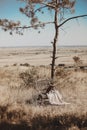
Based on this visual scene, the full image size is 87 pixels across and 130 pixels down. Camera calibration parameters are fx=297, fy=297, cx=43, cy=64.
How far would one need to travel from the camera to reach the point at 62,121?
9711 millimetres

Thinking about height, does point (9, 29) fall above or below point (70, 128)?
above

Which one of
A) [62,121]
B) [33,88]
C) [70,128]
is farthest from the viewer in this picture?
[33,88]

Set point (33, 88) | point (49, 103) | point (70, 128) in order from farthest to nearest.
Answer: point (33, 88) → point (49, 103) → point (70, 128)

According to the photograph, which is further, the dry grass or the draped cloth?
the draped cloth

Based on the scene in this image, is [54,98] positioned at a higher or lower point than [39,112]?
lower

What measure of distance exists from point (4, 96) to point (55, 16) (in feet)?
14.3

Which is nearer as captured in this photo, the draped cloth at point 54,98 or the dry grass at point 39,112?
the dry grass at point 39,112

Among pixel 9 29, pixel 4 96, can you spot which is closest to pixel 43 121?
pixel 4 96

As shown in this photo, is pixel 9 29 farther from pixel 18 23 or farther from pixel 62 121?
pixel 62 121

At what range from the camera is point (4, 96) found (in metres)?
13.6

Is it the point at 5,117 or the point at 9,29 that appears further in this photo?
the point at 9,29

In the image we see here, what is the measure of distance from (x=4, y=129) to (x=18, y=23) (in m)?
5.88

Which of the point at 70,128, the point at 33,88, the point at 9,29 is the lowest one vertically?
the point at 33,88

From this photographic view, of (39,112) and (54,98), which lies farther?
(54,98)
